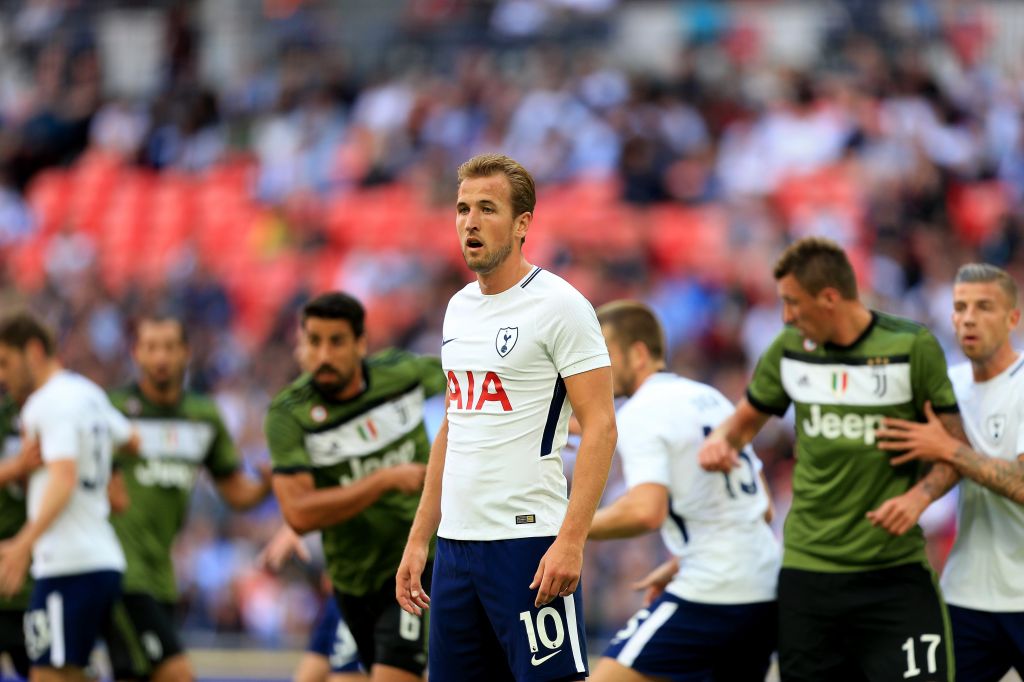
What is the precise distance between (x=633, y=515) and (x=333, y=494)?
1.53 meters

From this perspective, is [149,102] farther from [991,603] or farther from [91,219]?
[991,603]

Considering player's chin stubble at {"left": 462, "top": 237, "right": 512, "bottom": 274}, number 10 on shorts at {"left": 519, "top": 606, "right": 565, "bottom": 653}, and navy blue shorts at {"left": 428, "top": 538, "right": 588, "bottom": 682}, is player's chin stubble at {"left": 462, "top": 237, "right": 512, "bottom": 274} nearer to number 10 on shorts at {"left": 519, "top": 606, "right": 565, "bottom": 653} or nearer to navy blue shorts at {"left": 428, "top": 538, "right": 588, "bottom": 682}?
navy blue shorts at {"left": 428, "top": 538, "right": 588, "bottom": 682}

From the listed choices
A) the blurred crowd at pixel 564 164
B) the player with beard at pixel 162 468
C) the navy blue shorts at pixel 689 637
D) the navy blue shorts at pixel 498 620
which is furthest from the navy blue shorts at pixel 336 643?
the blurred crowd at pixel 564 164

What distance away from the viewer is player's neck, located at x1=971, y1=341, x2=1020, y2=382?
7.34 metres

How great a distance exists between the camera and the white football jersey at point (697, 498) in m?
7.51

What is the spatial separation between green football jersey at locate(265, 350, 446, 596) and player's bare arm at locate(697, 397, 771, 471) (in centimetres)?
154

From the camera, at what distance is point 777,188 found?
17.7 meters

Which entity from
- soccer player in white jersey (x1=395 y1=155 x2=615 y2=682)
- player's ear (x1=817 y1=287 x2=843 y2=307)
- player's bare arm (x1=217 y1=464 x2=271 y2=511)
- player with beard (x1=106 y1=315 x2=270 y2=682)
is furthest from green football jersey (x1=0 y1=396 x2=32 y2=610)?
player's ear (x1=817 y1=287 x2=843 y2=307)

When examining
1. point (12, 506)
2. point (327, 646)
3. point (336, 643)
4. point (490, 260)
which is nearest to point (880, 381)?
point (490, 260)

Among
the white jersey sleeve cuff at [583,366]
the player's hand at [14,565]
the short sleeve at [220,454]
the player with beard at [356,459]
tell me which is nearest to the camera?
the white jersey sleeve cuff at [583,366]

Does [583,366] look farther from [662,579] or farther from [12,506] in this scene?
[12,506]

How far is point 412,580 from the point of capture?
6039 millimetres

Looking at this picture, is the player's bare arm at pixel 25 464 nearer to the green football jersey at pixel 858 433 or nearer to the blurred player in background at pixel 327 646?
the blurred player in background at pixel 327 646

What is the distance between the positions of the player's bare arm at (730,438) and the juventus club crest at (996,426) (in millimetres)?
Answer: 1029
